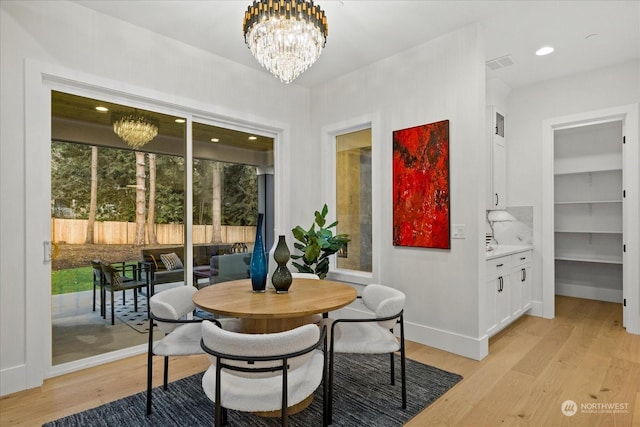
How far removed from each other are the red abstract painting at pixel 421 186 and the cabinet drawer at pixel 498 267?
49 centimetres

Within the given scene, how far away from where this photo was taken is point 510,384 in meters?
2.56

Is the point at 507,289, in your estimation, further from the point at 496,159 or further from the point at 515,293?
the point at 496,159

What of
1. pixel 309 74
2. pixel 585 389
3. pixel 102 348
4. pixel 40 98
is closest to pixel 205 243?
pixel 102 348

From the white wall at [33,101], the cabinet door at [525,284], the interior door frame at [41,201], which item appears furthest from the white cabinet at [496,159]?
the interior door frame at [41,201]

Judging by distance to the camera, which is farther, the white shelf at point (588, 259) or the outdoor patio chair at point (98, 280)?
the white shelf at point (588, 259)

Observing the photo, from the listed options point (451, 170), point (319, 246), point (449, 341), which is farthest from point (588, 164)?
point (319, 246)

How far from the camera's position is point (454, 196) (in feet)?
10.5

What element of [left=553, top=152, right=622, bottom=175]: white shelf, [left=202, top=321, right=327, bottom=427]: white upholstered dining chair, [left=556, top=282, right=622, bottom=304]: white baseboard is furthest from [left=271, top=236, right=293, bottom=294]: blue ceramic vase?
[left=556, top=282, right=622, bottom=304]: white baseboard

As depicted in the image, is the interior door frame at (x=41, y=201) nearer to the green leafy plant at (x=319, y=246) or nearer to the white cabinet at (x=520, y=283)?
the green leafy plant at (x=319, y=246)

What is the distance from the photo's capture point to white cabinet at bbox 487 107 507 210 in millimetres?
4191

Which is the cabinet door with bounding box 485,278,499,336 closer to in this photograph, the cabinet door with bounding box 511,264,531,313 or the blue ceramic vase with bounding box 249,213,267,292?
the cabinet door with bounding box 511,264,531,313

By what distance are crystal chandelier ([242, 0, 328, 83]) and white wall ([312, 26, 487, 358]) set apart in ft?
4.86

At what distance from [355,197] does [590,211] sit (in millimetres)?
3569

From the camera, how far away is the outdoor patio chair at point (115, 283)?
3.07 meters
